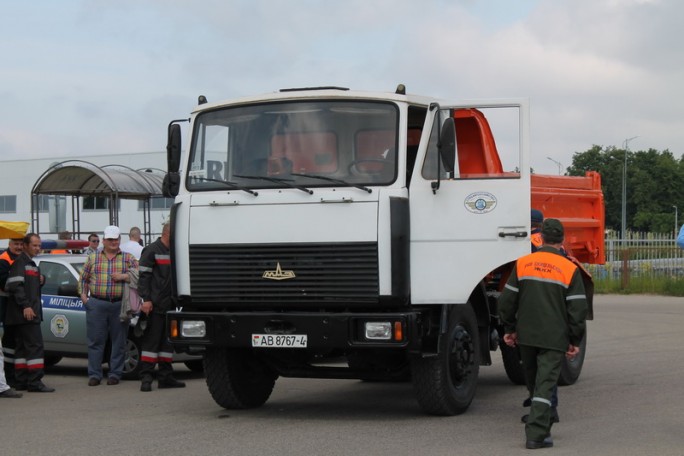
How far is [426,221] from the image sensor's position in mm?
9734

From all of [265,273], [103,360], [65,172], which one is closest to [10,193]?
[65,172]

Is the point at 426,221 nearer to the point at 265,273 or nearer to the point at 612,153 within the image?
the point at 265,273

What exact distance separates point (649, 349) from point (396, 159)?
7671 mm

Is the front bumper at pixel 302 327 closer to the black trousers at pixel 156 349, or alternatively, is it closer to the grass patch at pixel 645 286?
the black trousers at pixel 156 349

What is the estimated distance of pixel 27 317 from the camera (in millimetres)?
12344

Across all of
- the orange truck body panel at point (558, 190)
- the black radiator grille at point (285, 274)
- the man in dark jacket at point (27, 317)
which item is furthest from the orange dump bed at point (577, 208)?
the man in dark jacket at point (27, 317)

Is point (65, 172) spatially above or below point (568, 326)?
above

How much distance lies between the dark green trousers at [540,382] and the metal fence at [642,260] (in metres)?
23.2

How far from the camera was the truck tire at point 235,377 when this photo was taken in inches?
410

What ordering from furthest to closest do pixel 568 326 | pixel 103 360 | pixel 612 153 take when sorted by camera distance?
pixel 612 153 → pixel 103 360 → pixel 568 326

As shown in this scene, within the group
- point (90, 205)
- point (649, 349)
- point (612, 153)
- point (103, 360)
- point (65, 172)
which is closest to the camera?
point (103, 360)

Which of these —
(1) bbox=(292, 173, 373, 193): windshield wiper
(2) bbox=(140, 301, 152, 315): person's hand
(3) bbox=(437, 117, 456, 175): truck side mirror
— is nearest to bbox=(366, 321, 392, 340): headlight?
(1) bbox=(292, 173, 373, 193): windshield wiper

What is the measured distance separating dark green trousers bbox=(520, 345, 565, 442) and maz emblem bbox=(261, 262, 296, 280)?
6.93ft

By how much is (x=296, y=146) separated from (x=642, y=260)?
2364cm
